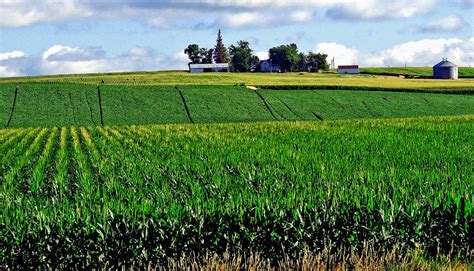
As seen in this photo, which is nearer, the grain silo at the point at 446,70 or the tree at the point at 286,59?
the grain silo at the point at 446,70

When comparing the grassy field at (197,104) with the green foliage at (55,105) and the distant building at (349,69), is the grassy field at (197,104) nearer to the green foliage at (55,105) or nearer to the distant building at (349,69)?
the green foliage at (55,105)

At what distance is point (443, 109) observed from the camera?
8650cm

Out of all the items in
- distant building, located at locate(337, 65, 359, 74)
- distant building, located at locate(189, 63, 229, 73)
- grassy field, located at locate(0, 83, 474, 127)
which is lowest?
grassy field, located at locate(0, 83, 474, 127)

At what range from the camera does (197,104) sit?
84812 mm

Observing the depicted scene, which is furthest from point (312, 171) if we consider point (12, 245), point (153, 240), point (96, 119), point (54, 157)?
point (96, 119)

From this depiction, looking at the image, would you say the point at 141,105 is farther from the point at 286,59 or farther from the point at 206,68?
the point at 286,59

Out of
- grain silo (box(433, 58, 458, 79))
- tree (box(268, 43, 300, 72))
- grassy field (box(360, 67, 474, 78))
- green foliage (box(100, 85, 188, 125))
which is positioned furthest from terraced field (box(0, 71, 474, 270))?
tree (box(268, 43, 300, 72))

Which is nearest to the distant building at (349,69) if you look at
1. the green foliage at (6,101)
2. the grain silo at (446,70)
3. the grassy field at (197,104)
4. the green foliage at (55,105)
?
the grain silo at (446,70)

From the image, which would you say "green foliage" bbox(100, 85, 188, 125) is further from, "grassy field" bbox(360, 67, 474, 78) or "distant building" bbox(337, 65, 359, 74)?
"distant building" bbox(337, 65, 359, 74)

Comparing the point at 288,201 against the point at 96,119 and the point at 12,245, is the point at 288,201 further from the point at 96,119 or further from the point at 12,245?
the point at 96,119

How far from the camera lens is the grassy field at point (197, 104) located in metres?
76.8

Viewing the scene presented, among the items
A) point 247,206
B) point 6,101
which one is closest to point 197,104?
point 6,101

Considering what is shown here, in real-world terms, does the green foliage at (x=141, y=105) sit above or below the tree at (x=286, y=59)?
below

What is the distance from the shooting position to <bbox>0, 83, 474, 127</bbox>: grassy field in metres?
76.8
